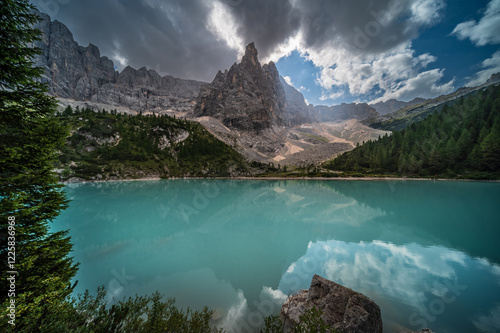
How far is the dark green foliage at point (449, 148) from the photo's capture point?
63406 mm

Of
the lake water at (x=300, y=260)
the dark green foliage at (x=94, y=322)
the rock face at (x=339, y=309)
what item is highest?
the dark green foliage at (x=94, y=322)

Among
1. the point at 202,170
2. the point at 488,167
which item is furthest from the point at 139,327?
the point at 202,170

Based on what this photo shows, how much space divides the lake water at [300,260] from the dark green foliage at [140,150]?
78.7 meters

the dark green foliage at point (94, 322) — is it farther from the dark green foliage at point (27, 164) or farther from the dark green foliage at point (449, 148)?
the dark green foliage at point (449, 148)

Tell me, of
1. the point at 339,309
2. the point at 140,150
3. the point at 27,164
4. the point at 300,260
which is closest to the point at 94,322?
the point at 27,164

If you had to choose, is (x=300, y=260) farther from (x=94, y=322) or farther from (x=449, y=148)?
(x=449, y=148)

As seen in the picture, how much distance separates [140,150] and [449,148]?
534 feet

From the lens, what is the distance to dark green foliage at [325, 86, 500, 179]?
63406mm

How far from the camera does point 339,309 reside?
6355mm

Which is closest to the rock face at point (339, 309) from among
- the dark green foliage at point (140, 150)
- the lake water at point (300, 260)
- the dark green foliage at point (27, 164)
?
the lake water at point (300, 260)

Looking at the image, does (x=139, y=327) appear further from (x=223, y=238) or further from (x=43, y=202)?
(x=223, y=238)

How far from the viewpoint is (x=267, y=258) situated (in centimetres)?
1430

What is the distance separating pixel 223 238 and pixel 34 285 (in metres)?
14.8

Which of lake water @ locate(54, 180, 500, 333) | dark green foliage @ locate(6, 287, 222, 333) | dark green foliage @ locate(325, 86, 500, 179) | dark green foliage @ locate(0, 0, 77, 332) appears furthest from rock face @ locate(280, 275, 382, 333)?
dark green foliage @ locate(325, 86, 500, 179)
